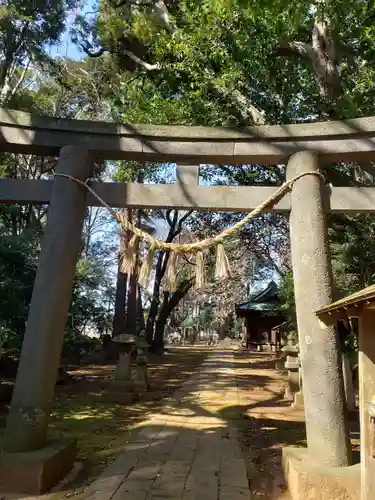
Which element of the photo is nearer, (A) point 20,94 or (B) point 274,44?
(B) point 274,44

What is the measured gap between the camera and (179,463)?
5250 mm

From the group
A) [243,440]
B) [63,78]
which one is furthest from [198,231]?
[243,440]

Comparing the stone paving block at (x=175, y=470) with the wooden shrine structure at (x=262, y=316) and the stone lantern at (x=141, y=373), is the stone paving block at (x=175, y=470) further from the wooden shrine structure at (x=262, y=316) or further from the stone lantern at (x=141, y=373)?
the wooden shrine structure at (x=262, y=316)

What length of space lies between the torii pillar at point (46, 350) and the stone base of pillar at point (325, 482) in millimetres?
2378

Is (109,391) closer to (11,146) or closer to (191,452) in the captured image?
(191,452)

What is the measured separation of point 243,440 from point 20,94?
1406 centimetres

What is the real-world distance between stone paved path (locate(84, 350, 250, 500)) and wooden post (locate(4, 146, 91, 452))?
0.93m

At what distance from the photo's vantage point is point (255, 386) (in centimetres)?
1273

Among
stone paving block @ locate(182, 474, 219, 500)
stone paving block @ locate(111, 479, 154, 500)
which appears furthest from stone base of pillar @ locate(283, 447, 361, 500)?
stone paving block @ locate(111, 479, 154, 500)

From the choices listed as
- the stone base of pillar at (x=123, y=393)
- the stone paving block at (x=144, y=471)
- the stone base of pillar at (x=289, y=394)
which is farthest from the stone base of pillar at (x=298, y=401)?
the stone paving block at (x=144, y=471)

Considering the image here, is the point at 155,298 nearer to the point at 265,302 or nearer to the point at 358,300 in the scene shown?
the point at 265,302

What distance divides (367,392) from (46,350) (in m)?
3.15

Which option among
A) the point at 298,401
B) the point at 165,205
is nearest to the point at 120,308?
the point at 298,401

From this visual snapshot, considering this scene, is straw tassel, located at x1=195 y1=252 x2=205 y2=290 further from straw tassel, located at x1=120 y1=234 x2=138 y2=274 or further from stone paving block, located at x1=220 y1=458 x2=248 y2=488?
stone paving block, located at x1=220 y1=458 x2=248 y2=488
